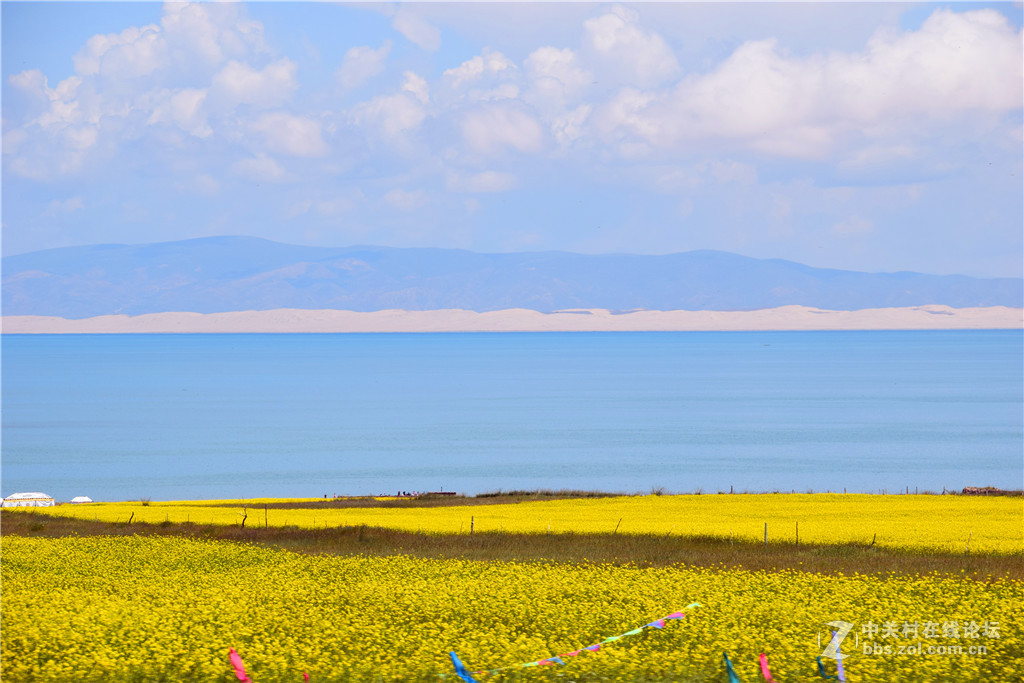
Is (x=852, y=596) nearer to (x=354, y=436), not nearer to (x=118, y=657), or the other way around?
(x=118, y=657)

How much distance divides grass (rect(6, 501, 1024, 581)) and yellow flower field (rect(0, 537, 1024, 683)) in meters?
2.55

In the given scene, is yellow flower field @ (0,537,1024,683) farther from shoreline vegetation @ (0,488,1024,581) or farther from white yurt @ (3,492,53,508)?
white yurt @ (3,492,53,508)

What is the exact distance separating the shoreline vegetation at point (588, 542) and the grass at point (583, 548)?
30 mm

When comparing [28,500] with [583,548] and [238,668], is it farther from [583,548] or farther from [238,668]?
[238,668]

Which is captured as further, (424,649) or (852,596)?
(852,596)

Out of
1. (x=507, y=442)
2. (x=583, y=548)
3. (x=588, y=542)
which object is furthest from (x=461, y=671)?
(x=507, y=442)

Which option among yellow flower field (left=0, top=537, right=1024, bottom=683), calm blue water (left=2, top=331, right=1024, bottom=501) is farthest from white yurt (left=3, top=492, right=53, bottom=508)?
yellow flower field (left=0, top=537, right=1024, bottom=683)

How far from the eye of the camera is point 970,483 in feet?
290

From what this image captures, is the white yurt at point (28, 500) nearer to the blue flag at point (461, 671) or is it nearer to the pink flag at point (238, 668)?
the pink flag at point (238, 668)

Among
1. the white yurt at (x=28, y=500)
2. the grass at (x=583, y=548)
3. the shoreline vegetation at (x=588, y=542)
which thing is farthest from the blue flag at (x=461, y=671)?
the white yurt at (x=28, y=500)

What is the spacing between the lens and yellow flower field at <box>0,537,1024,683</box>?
16203 mm

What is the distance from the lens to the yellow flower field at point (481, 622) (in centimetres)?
1620

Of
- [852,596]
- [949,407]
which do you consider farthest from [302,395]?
[852,596]

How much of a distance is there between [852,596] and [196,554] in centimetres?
1828
